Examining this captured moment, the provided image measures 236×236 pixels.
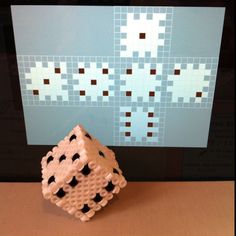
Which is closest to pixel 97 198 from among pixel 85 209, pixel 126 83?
pixel 85 209

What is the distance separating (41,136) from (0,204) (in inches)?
9.3

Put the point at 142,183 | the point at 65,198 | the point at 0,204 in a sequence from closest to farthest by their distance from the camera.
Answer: the point at 65,198 → the point at 0,204 → the point at 142,183

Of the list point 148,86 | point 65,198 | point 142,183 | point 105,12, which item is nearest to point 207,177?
point 142,183

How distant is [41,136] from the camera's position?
40.3 inches

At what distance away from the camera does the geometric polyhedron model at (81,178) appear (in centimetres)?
79

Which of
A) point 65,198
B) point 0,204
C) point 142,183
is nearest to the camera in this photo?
point 65,198

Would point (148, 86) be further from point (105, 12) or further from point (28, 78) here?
point (28, 78)

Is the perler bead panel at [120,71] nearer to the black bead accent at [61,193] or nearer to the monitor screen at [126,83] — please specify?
the monitor screen at [126,83]

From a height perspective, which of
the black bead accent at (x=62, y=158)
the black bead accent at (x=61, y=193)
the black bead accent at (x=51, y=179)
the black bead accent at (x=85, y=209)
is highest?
the black bead accent at (x=62, y=158)

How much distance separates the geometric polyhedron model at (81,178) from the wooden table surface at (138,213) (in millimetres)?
62

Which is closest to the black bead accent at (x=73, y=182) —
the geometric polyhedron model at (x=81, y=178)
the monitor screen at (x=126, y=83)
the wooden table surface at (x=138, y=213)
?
the geometric polyhedron model at (x=81, y=178)

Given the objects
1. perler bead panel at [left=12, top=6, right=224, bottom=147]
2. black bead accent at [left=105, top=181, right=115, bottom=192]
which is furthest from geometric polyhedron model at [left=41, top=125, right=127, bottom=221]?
perler bead panel at [left=12, top=6, right=224, bottom=147]

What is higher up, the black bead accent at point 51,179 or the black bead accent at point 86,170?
the black bead accent at point 86,170

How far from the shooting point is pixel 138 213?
2.95 feet
